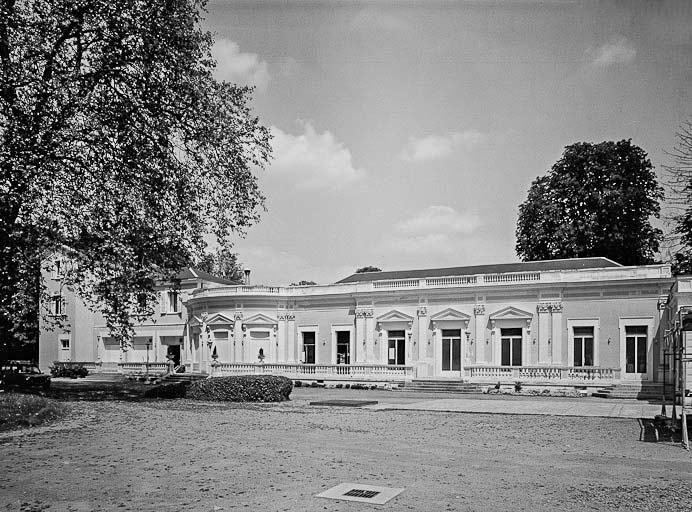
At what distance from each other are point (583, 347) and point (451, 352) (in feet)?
21.5

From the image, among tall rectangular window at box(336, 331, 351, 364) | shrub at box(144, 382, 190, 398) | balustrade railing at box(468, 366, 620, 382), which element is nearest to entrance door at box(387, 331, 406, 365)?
tall rectangular window at box(336, 331, 351, 364)

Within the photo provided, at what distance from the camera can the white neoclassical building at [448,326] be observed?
30.8 m

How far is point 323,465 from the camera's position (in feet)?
33.3

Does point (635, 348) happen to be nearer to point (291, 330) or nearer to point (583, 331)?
point (583, 331)

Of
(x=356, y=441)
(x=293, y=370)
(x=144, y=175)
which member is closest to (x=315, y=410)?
(x=356, y=441)

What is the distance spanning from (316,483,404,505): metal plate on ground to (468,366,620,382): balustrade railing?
23.8m

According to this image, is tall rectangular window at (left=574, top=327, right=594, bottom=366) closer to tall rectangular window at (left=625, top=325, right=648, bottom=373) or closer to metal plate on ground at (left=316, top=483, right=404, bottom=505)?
tall rectangular window at (left=625, top=325, right=648, bottom=373)

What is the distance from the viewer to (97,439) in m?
12.6

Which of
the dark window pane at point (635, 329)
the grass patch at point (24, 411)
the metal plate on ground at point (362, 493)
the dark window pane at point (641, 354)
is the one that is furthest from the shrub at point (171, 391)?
the dark window pane at point (641, 354)

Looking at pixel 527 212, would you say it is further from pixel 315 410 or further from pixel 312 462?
pixel 312 462

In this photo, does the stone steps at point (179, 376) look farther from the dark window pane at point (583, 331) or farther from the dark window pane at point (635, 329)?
the dark window pane at point (635, 329)

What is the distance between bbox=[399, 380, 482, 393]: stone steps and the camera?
3145 centimetres

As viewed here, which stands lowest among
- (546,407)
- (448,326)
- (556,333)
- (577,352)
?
(546,407)

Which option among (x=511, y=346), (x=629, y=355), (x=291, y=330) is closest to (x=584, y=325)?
(x=629, y=355)
